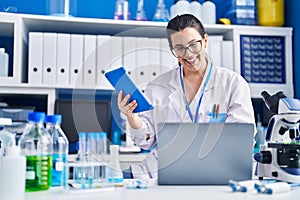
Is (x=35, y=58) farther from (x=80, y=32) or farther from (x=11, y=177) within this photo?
(x=11, y=177)

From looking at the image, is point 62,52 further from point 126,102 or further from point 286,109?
point 286,109

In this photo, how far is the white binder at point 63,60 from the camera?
2.29 m

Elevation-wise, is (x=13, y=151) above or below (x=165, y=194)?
above

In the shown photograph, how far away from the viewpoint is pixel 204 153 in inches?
41.4

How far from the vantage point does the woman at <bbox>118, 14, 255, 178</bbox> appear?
143 centimetres

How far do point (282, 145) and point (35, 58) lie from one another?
5.13 feet

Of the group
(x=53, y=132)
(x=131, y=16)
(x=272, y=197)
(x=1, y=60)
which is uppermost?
(x=131, y=16)

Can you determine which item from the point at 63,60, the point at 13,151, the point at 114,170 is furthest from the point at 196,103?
the point at 63,60

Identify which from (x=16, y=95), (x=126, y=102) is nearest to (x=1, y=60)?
(x=16, y=95)

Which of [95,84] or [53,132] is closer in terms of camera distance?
[53,132]

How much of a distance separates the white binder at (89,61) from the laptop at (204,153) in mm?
1256

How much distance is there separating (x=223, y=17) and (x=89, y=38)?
37.8 inches

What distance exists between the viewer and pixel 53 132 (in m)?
1.14

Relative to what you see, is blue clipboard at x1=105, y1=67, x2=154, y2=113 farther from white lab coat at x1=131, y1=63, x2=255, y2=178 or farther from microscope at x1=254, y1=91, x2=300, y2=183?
microscope at x1=254, y1=91, x2=300, y2=183
